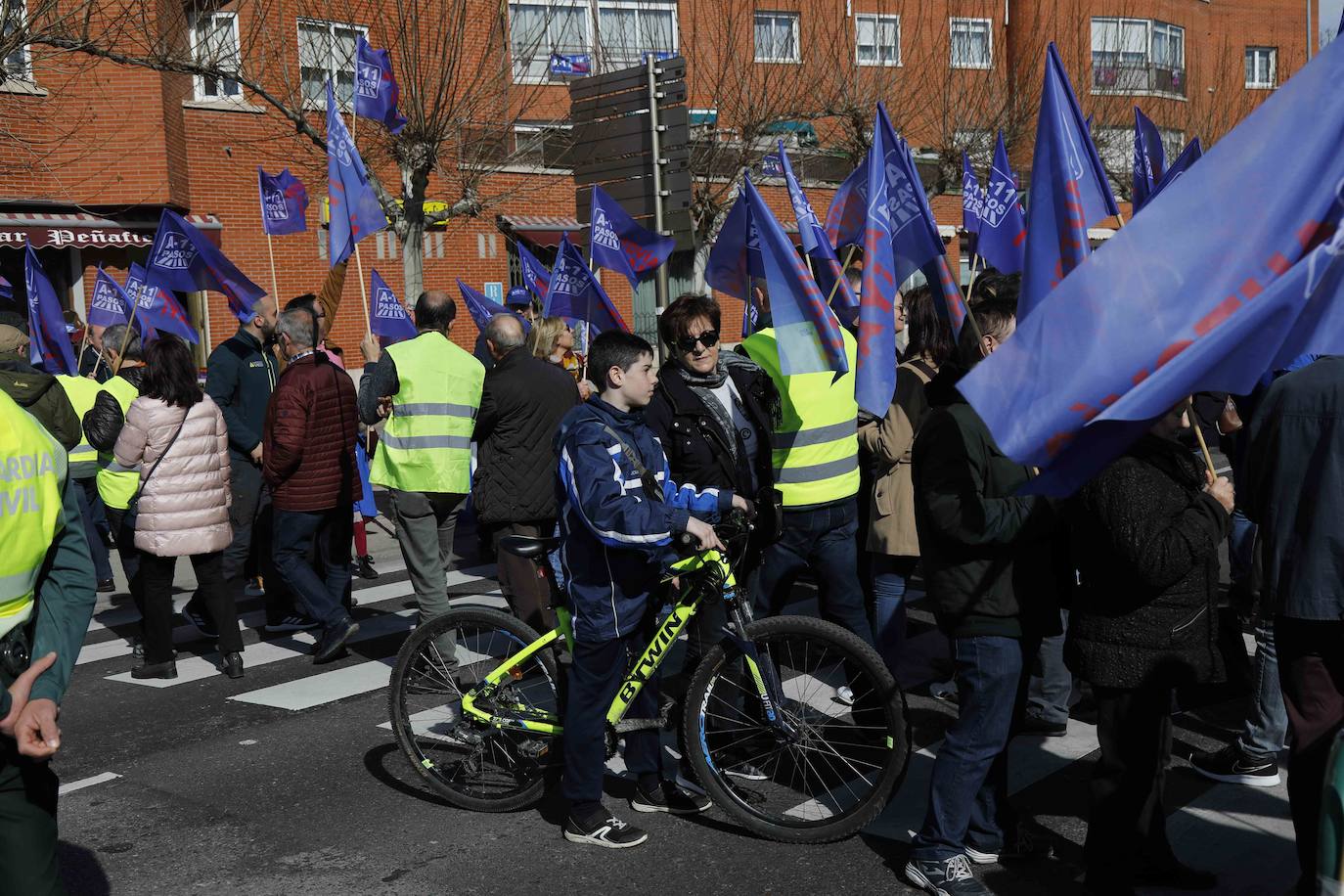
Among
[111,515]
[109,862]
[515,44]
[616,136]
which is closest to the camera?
[109,862]

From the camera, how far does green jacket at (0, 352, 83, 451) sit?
7109 millimetres

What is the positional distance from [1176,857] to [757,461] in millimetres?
2179

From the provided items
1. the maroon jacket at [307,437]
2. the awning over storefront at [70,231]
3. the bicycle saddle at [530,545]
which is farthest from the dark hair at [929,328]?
the awning over storefront at [70,231]

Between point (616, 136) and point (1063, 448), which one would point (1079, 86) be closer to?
point (616, 136)

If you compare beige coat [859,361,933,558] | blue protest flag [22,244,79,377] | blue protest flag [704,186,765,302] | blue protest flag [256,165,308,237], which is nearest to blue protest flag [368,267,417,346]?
blue protest flag [256,165,308,237]

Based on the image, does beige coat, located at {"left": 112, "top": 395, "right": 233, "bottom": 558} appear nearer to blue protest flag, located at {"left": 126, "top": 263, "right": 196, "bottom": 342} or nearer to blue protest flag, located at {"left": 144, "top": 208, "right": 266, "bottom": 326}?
blue protest flag, located at {"left": 144, "top": 208, "right": 266, "bottom": 326}

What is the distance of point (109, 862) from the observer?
4.84 meters

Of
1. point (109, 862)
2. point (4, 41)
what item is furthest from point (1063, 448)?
point (4, 41)

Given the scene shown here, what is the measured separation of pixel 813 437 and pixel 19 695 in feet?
11.9

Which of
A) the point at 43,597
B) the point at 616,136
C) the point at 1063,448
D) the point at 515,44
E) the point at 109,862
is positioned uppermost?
the point at 515,44

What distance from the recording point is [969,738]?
4.22 metres

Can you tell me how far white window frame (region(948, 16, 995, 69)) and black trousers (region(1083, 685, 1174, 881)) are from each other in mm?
22674

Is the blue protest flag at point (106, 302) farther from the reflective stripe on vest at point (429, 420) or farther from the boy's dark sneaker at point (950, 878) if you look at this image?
the boy's dark sneaker at point (950, 878)

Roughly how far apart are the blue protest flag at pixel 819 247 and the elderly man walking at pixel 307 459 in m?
2.71
